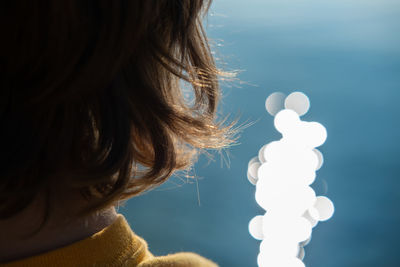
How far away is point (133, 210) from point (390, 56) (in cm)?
136

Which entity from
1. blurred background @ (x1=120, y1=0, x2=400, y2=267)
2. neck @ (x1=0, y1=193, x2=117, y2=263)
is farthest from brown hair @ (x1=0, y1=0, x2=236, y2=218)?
blurred background @ (x1=120, y1=0, x2=400, y2=267)

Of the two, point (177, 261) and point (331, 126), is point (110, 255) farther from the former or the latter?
point (331, 126)

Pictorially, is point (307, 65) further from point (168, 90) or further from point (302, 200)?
point (168, 90)

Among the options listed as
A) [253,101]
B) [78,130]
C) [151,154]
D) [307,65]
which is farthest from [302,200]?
[78,130]

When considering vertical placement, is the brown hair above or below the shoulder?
Result: above

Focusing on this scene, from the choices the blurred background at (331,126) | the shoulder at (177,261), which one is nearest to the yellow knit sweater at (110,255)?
the shoulder at (177,261)

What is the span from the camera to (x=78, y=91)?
0.37 meters

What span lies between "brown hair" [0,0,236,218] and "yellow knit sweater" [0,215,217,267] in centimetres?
3

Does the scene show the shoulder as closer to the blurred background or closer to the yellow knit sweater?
the yellow knit sweater

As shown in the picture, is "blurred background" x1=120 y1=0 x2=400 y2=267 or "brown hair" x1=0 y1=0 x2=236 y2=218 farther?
"blurred background" x1=120 y1=0 x2=400 y2=267

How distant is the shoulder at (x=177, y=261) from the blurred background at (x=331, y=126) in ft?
5.62

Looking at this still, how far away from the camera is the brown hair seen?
1.15 ft

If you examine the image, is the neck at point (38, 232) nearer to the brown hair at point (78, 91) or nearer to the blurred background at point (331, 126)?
the brown hair at point (78, 91)

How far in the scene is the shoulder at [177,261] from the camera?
367 mm
